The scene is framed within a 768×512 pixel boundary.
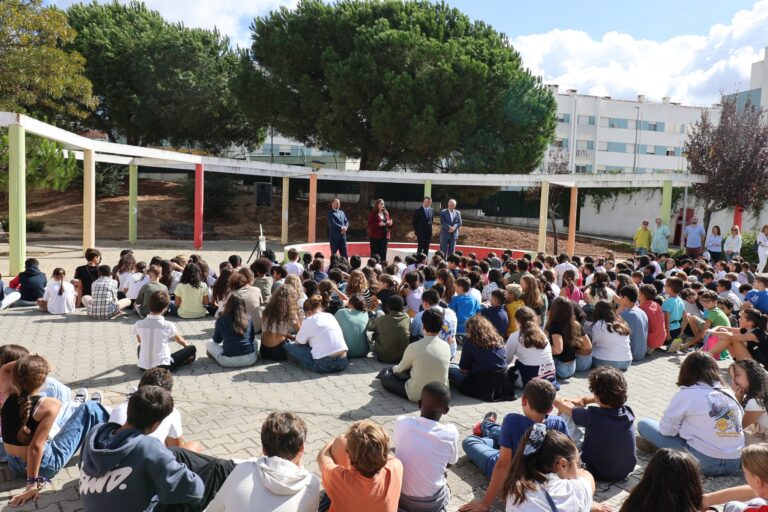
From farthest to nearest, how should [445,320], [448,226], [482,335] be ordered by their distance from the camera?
[448,226] → [445,320] → [482,335]

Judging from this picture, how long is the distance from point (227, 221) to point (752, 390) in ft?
88.4

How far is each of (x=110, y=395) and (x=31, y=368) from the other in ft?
7.32

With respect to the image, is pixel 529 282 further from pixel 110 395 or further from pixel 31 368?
pixel 31 368

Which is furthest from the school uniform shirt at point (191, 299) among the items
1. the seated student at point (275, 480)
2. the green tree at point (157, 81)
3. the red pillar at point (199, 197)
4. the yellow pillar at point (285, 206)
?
the green tree at point (157, 81)

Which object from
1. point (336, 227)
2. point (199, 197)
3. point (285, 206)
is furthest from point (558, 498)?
point (285, 206)

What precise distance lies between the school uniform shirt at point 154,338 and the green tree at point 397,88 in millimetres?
18751

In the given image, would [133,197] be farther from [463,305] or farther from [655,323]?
[655,323]

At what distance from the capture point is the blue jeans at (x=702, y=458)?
13.7 feet

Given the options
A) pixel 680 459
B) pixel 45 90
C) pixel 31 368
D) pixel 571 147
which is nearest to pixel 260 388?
pixel 31 368

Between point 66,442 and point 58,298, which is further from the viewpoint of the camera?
point 58,298

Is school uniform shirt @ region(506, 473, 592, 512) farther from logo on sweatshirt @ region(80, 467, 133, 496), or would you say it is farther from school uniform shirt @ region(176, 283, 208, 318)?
school uniform shirt @ region(176, 283, 208, 318)

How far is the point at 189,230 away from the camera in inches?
962

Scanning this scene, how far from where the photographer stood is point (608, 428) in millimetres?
3877

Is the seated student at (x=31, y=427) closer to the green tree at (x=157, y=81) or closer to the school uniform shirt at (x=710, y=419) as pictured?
the school uniform shirt at (x=710, y=419)
